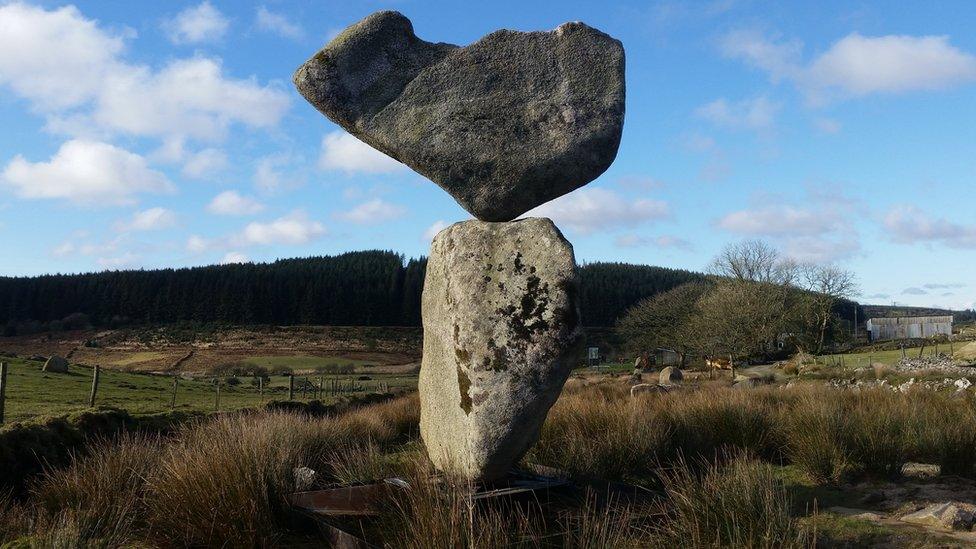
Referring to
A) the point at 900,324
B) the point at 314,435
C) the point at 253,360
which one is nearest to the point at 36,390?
the point at 314,435

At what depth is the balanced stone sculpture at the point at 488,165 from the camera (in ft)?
18.6

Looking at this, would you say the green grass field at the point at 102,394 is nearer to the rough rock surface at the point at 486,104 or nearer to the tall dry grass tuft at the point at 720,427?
the rough rock surface at the point at 486,104

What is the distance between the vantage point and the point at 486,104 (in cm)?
632

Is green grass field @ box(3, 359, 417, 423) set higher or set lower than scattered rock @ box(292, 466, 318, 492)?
lower

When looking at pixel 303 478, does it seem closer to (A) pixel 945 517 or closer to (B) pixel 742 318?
(A) pixel 945 517

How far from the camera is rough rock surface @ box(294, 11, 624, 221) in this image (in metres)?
6.22

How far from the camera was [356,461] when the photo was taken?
7.12 m

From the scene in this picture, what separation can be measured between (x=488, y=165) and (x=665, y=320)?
48.2 metres

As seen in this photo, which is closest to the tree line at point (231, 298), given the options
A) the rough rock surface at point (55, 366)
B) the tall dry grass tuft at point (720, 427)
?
the rough rock surface at point (55, 366)

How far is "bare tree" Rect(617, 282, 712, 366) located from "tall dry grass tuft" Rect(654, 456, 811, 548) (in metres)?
43.6

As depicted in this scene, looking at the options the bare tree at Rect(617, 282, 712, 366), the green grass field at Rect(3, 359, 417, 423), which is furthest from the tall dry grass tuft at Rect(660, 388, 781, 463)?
the bare tree at Rect(617, 282, 712, 366)

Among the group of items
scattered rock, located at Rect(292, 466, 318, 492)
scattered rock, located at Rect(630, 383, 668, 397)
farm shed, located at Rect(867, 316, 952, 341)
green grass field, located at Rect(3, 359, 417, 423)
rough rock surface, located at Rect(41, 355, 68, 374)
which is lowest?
green grass field, located at Rect(3, 359, 417, 423)

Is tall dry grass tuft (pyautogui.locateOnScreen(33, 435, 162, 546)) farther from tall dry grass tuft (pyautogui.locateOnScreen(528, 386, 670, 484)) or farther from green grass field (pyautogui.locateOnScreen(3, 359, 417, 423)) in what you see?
green grass field (pyautogui.locateOnScreen(3, 359, 417, 423))

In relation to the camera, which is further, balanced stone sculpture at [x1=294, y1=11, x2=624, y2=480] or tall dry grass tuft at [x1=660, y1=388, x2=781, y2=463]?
tall dry grass tuft at [x1=660, y1=388, x2=781, y2=463]
